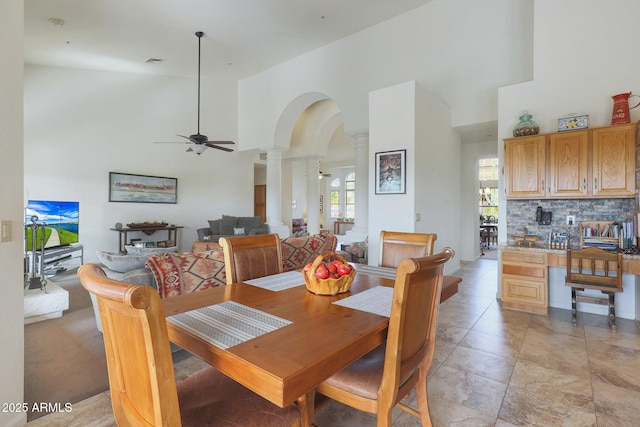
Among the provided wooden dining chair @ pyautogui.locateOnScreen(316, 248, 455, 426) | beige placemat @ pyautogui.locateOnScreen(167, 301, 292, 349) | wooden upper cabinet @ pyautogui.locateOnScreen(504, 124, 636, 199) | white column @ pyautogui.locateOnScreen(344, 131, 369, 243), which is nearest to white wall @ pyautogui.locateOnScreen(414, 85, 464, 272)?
wooden upper cabinet @ pyautogui.locateOnScreen(504, 124, 636, 199)

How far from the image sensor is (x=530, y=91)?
13.2 ft

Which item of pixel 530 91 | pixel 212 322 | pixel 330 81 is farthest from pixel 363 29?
pixel 212 322

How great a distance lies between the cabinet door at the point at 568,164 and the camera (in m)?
3.57

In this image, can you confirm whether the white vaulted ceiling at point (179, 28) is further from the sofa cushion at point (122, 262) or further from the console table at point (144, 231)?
the sofa cushion at point (122, 262)

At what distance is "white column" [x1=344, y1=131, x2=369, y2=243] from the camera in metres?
6.47

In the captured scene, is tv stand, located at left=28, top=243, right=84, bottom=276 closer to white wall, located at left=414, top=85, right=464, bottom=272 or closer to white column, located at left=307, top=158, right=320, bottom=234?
white wall, located at left=414, top=85, right=464, bottom=272

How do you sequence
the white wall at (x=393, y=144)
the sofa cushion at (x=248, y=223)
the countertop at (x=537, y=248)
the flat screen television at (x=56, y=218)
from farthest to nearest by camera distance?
the sofa cushion at (x=248, y=223)
the flat screen television at (x=56, y=218)
the white wall at (x=393, y=144)
the countertop at (x=537, y=248)

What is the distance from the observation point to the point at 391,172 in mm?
4543

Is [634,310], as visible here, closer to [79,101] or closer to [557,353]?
[557,353]

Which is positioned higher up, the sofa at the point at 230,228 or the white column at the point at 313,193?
the white column at the point at 313,193

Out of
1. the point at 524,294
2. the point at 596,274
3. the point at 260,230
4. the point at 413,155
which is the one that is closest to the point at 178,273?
the point at 413,155

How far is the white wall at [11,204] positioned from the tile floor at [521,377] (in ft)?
1.23

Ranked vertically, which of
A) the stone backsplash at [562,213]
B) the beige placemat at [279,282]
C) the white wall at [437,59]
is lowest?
the beige placemat at [279,282]

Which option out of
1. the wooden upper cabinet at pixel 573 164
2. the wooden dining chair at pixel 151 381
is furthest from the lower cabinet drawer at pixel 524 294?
the wooden dining chair at pixel 151 381
